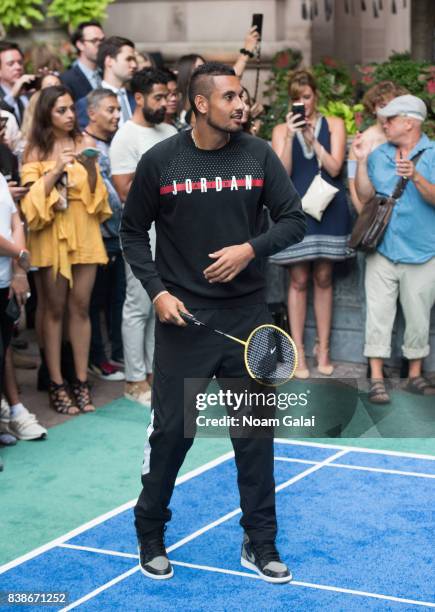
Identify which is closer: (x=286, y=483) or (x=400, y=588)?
(x=400, y=588)

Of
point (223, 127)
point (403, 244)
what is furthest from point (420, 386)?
point (223, 127)

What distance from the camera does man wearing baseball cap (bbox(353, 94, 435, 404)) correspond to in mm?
8594

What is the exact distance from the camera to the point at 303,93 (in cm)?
919

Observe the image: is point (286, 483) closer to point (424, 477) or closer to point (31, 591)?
point (424, 477)

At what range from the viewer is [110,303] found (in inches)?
392

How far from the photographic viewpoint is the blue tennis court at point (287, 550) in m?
5.48

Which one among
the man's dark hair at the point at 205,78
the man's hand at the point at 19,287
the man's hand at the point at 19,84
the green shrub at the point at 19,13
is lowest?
the man's hand at the point at 19,287

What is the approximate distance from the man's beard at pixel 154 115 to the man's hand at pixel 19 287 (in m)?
1.78

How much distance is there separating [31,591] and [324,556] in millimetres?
1463

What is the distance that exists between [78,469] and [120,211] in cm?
234

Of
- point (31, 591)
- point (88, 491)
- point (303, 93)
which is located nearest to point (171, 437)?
point (31, 591)

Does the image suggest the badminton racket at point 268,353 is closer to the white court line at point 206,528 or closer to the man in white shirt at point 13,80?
the white court line at point 206,528

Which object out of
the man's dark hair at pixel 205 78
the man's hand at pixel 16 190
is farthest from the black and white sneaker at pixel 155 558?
the man's hand at pixel 16 190
